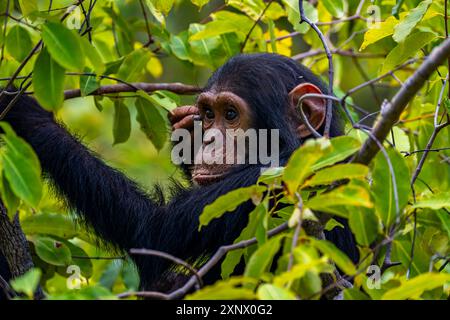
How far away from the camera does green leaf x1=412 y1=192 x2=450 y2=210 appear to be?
2613 millimetres

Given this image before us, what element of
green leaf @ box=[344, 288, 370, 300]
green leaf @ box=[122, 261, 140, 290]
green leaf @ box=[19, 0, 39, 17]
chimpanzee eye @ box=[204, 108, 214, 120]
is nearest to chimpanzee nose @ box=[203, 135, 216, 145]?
chimpanzee eye @ box=[204, 108, 214, 120]

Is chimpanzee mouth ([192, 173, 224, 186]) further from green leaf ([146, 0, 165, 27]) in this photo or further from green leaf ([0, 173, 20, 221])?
green leaf ([0, 173, 20, 221])

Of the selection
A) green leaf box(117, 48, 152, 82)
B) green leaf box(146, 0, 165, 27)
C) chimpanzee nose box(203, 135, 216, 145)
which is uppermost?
green leaf box(146, 0, 165, 27)

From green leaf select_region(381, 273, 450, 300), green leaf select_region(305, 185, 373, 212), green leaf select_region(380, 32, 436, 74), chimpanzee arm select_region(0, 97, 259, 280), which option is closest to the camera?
green leaf select_region(381, 273, 450, 300)

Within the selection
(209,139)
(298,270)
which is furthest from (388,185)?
(209,139)

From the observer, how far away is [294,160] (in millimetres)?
2262

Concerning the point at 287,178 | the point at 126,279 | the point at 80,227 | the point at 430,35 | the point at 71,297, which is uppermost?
the point at 430,35

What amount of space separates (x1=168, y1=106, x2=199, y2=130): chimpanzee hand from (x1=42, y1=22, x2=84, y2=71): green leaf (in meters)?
1.86

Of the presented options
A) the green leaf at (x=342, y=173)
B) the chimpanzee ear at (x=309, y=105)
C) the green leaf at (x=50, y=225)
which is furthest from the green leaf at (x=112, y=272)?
the green leaf at (x=342, y=173)

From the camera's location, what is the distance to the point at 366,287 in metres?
2.39

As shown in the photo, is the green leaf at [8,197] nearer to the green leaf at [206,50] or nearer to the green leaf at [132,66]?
the green leaf at [132,66]

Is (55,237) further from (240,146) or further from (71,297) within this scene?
(71,297)
